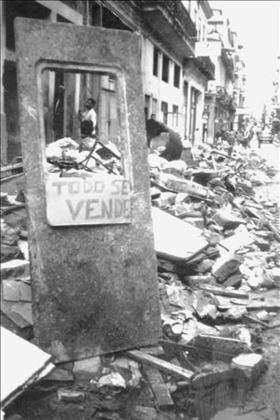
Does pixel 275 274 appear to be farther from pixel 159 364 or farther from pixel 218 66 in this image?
pixel 218 66

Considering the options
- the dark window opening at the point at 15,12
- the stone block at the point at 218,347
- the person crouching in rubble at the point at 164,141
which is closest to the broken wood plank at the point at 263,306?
the stone block at the point at 218,347

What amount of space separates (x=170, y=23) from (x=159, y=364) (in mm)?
13387

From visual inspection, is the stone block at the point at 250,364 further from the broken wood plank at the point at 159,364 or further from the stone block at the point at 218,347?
the broken wood plank at the point at 159,364

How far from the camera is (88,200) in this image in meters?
2.99

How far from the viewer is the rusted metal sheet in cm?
286

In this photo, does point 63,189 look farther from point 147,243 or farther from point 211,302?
point 211,302

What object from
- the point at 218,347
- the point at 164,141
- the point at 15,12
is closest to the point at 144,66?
the point at 164,141

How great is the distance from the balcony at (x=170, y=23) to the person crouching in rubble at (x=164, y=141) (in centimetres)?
396

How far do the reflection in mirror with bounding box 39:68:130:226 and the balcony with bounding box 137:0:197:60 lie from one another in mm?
6197

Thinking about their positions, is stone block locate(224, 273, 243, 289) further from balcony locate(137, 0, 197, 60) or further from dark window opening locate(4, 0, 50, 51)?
balcony locate(137, 0, 197, 60)

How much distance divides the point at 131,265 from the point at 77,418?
959mm

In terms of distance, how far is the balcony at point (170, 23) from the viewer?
13.0 metres

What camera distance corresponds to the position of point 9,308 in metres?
3.09

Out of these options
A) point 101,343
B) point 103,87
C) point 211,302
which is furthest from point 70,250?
point 103,87
